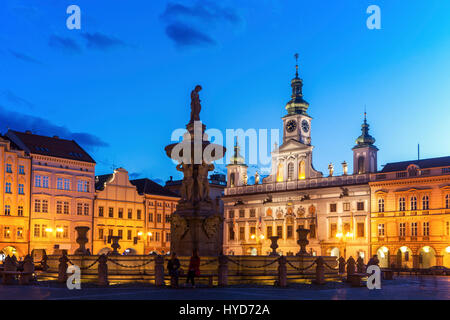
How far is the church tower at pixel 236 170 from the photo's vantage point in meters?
82.8

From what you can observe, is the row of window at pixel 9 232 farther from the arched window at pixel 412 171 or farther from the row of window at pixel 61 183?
the arched window at pixel 412 171

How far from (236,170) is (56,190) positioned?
27.7 meters

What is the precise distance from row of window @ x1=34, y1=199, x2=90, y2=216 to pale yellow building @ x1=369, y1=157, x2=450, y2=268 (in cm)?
3000

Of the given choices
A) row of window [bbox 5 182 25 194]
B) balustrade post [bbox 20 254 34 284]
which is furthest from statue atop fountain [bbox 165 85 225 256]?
row of window [bbox 5 182 25 194]

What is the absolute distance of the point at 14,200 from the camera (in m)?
58.6

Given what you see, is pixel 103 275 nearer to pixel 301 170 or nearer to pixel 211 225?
pixel 211 225

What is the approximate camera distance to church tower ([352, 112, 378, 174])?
6950cm

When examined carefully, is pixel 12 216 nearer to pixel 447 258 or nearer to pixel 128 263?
pixel 128 263

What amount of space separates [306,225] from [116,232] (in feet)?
70.2

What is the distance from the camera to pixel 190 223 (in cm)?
2656

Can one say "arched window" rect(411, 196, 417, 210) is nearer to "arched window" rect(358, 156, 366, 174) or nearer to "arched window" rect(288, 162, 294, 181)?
"arched window" rect(358, 156, 366, 174)

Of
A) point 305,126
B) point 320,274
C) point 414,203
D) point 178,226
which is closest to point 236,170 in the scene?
point 305,126

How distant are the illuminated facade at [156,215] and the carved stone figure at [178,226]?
43295 millimetres
